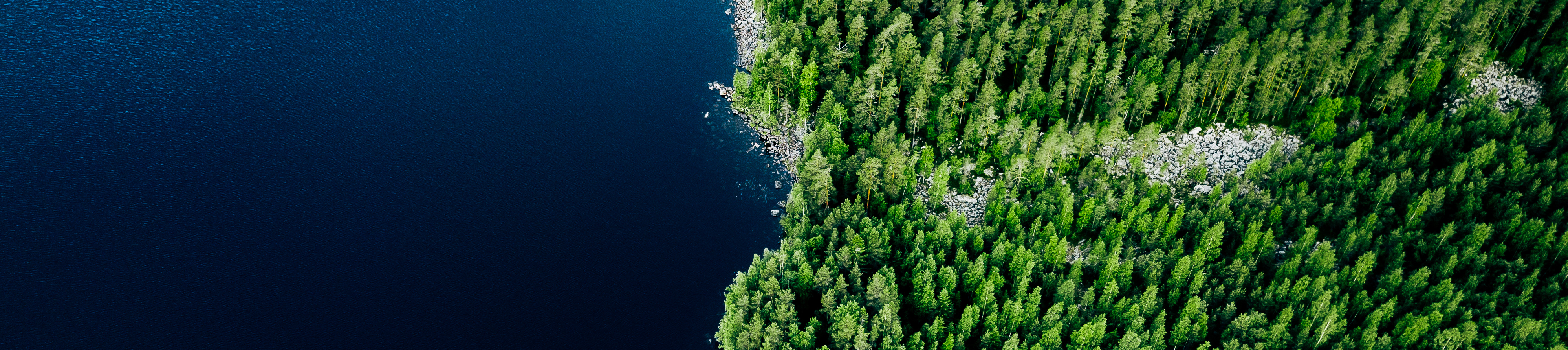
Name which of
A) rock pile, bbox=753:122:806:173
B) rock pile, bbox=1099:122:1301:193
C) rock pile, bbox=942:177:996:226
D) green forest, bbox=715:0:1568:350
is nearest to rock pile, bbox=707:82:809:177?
rock pile, bbox=753:122:806:173

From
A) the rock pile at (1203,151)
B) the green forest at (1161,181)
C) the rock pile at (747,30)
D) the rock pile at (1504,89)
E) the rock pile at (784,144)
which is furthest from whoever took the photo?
the rock pile at (747,30)

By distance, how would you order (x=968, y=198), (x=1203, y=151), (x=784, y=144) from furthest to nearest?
(x=784, y=144)
(x=1203, y=151)
(x=968, y=198)

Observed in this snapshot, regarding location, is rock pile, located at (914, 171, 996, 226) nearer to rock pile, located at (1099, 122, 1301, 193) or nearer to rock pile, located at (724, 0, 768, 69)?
rock pile, located at (1099, 122, 1301, 193)

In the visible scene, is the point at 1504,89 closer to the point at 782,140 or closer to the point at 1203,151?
the point at 1203,151

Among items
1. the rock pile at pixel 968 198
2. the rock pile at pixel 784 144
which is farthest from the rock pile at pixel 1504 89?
the rock pile at pixel 784 144

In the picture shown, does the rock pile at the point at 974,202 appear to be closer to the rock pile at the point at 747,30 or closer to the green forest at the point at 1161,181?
the green forest at the point at 1161,181

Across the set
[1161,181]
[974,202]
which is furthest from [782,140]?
[1161,181]

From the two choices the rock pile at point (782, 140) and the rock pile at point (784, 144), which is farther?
the rock pile at point (782, 140)
